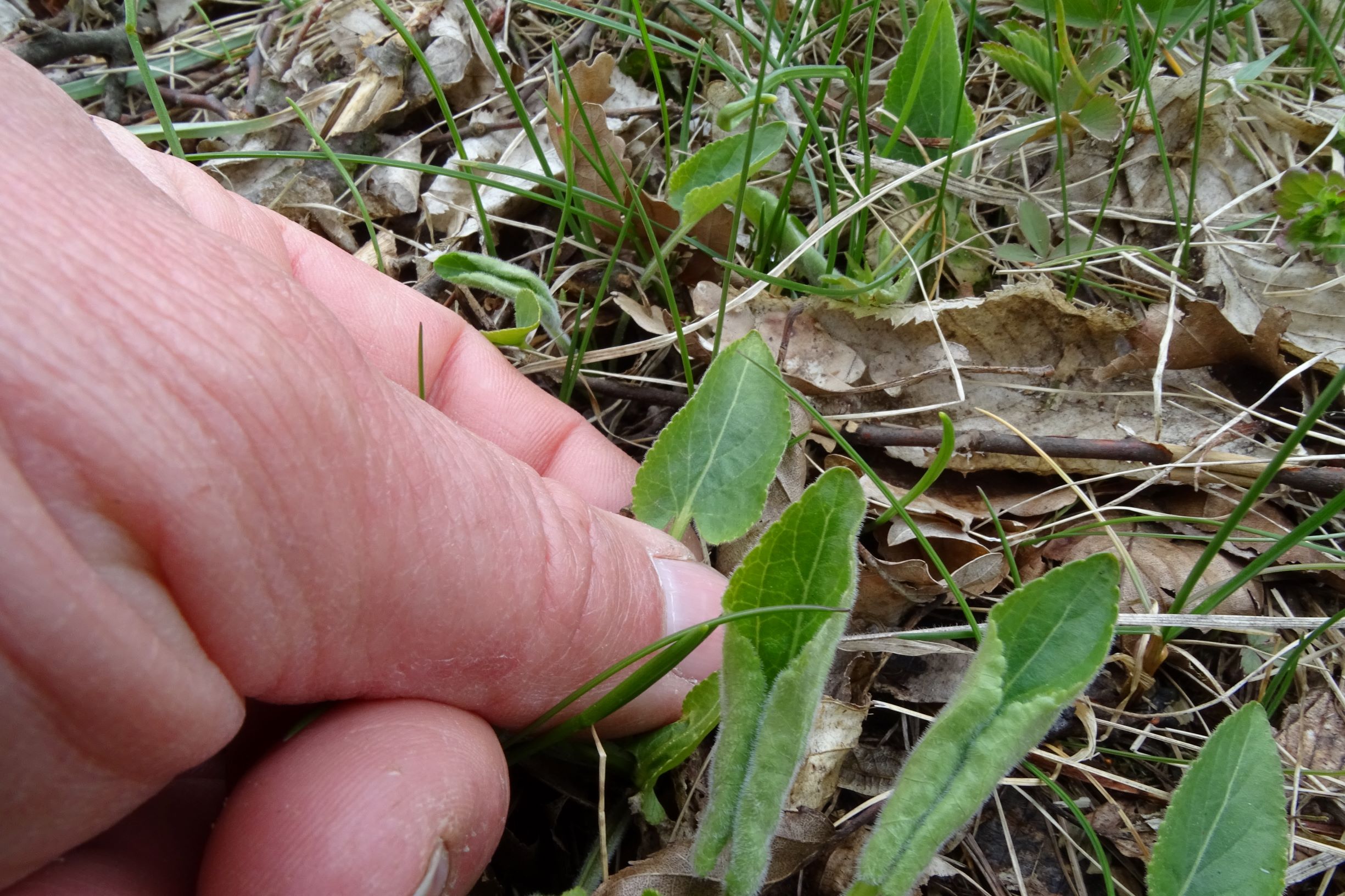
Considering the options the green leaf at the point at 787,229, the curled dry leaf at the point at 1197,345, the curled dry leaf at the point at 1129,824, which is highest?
the green leaf at the point at 787,229

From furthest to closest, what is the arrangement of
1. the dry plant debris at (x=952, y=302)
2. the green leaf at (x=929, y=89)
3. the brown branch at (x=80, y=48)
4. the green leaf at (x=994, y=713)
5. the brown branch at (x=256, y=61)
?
the brown branch at (x=80, y=48), the brown branch at (x=256, y=61), the green leaf at (x=929, y=89), the dry plant debris at (x=952, y=302), the green leaf at (x=994, y=713)

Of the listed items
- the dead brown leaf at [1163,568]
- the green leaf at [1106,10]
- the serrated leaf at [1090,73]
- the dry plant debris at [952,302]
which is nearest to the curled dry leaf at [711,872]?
the dry plant debris at [952,302]

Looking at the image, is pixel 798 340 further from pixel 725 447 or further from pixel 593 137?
pixel 593 137

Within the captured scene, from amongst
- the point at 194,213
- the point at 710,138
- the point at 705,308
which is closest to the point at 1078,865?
the point at 705,308

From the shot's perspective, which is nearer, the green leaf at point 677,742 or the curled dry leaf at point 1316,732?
the green leaf at point 677,742

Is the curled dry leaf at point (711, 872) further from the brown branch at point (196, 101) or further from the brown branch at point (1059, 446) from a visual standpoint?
the brown branch at point (196, 101)

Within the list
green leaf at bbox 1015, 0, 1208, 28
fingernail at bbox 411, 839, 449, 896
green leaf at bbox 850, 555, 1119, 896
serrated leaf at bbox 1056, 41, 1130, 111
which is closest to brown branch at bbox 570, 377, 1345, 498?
green leaf at bbox 850, 555, 1119, 896

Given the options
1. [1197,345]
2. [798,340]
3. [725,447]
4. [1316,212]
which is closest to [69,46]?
[798,340]
